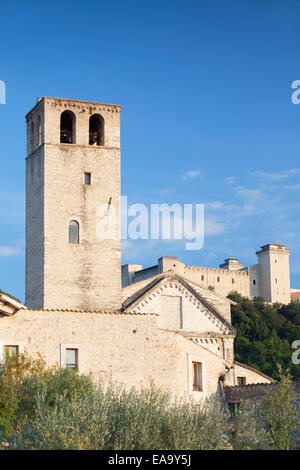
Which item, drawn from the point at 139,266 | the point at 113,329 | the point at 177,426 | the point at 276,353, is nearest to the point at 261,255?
the point at 139,266

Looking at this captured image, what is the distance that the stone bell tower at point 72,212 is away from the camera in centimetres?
3384

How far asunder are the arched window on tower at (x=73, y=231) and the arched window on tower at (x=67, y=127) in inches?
156

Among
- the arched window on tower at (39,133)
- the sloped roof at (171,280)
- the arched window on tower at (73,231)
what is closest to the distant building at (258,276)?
the sloped roof at (171,280)

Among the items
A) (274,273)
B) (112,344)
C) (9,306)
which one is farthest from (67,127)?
(274,273)

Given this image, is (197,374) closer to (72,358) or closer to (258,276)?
(72,358)

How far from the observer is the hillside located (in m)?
72.6

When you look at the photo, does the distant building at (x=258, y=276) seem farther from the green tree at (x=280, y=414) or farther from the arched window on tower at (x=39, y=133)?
the green tree at (x=280, y=414)

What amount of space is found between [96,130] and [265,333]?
55.8 metres

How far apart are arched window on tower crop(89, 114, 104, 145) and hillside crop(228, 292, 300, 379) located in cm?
3175

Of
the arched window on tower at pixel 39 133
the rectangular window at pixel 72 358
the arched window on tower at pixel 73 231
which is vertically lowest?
the rectangular window at pixel 72 358

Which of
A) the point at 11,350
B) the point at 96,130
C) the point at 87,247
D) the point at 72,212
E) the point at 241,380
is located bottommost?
the point at 241,380

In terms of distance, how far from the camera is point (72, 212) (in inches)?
1363

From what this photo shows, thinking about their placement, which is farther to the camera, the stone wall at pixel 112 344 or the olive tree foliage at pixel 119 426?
the stone wall at pixel 112 344

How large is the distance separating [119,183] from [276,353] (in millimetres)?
44452
